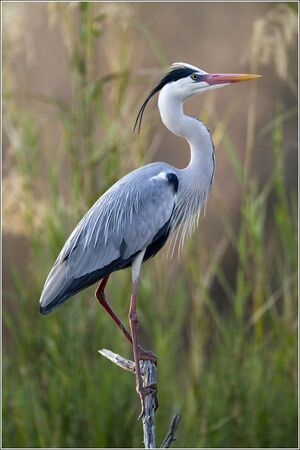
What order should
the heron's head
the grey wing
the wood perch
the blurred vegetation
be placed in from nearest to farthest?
1. the wood perch
2. the grey wing
3. the heron's head
4. the blurred vegetation

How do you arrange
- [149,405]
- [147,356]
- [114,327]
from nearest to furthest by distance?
[149,405]
[147,356]
[114,327]

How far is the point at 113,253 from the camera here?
2506 millimetres

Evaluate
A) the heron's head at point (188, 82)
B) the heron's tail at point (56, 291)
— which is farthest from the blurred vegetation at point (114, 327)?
the heron's tail at point (56, 291)

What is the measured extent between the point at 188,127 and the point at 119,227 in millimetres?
309

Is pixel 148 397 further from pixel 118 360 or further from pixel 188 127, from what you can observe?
pixel 188 127

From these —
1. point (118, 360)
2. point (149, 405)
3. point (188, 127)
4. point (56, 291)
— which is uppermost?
point (188, 127)

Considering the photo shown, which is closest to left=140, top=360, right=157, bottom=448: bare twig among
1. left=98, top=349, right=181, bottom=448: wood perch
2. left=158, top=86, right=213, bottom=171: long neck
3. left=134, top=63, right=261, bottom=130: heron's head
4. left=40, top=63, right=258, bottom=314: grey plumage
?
left=98, top=349, right=181, bottom=448: wood perch

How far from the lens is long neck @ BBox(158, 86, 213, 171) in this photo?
8.39 feet

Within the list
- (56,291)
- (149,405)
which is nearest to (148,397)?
(149,405)

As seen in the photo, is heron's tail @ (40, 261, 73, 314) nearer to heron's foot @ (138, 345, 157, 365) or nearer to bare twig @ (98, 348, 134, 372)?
bare twig @ (98, 348, 134, 372)

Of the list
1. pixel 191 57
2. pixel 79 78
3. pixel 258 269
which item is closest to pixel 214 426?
pixel 258 269

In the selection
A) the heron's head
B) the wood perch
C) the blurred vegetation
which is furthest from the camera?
the blurred vegetation

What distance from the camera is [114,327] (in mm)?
3123

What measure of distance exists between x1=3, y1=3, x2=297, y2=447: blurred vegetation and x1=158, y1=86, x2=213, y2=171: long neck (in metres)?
0.46
